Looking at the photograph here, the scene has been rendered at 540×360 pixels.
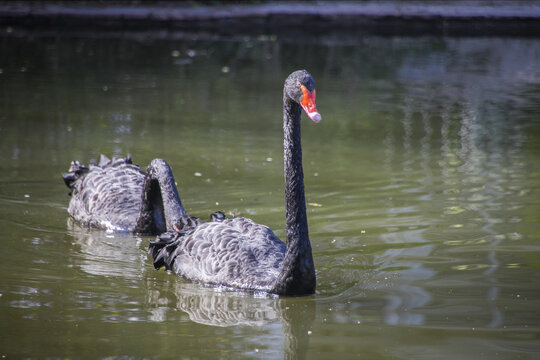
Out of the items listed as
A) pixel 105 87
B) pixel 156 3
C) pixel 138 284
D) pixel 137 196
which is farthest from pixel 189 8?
pixel 138 284

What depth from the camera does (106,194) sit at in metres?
6.35

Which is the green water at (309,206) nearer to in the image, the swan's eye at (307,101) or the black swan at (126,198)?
the black swan at (126,198)

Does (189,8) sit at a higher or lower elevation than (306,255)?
higher

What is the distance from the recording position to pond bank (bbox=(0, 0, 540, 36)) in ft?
63.9

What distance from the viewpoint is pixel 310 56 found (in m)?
16.0

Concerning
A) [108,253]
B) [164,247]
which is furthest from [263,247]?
[108,253]

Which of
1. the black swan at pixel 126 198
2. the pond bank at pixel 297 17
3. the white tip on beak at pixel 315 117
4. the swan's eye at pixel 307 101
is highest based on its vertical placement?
the pond bank at pixel 297 17

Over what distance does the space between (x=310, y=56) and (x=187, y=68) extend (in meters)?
2.75

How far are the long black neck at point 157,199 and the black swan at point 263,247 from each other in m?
0.40

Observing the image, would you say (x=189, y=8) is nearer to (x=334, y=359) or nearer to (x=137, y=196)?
(x=137, y=196)

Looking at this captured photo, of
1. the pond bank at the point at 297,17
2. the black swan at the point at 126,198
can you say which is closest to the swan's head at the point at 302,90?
the black swan at the point at 126,198

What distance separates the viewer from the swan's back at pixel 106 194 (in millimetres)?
6188

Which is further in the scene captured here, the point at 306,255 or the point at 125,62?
the point at 125,62

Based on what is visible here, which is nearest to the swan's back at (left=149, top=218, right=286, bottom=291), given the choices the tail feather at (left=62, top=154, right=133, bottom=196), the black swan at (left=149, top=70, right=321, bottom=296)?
the black swan at (left=149, top=70, right=321, bottom=296)
